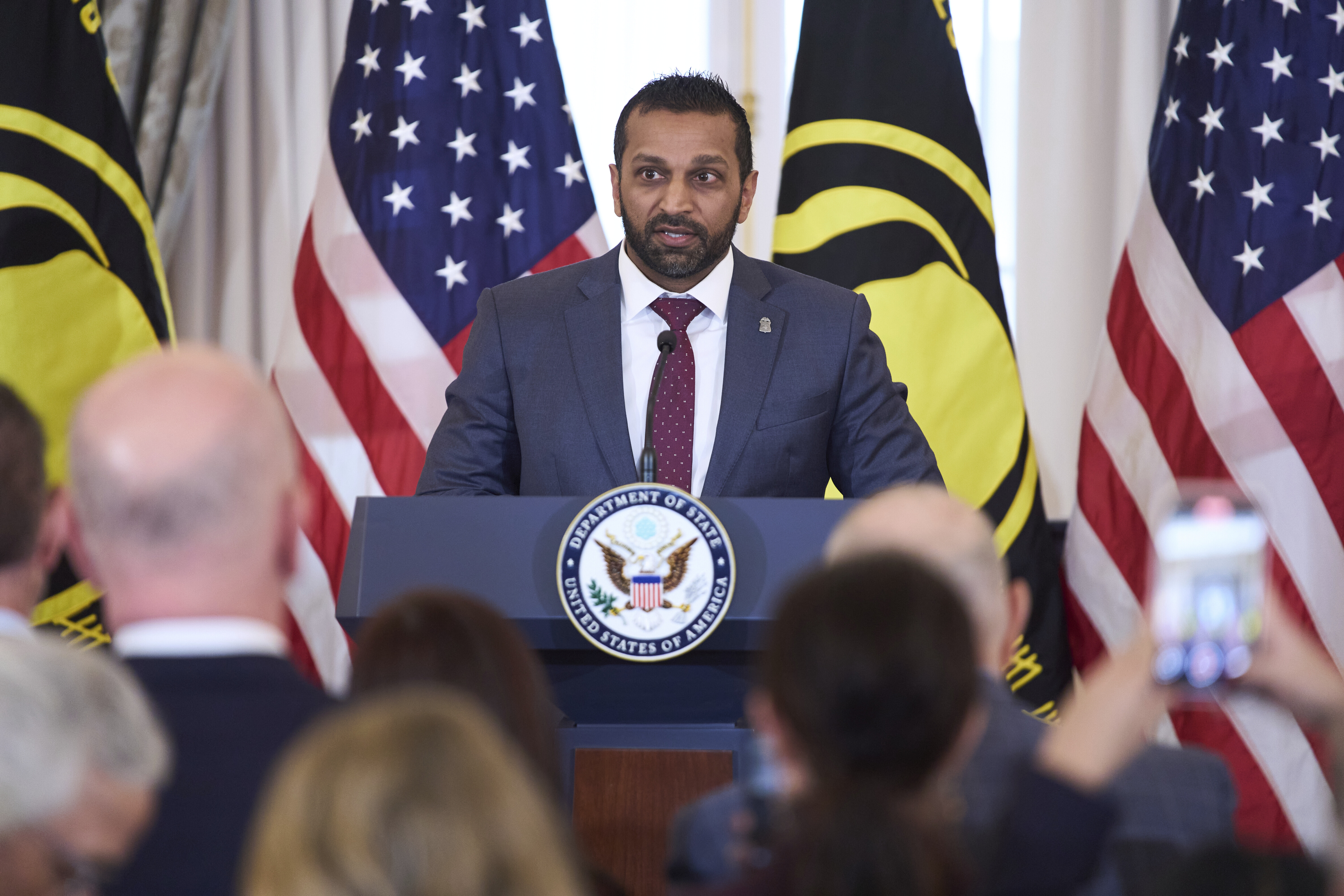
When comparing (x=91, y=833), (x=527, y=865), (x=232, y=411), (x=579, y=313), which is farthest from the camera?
(x=579, y=313)

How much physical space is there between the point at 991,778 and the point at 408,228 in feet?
10.7

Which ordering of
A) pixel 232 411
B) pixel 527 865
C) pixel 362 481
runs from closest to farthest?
pixel 527 865
pixel 232 411
pixel 362 481

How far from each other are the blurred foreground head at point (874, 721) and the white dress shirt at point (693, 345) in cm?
175

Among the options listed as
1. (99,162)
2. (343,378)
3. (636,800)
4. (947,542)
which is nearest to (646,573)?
(636,800)

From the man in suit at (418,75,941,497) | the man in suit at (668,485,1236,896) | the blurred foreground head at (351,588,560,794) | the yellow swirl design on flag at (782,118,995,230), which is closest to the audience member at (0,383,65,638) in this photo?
the blurred foreground head at (351,588,560,794)

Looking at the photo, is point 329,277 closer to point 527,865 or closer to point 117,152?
point 117,152

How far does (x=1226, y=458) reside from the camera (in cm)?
412

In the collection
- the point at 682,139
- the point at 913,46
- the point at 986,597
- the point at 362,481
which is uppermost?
the point at 913,46

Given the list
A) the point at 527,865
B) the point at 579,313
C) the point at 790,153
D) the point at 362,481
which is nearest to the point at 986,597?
the point at 527,865

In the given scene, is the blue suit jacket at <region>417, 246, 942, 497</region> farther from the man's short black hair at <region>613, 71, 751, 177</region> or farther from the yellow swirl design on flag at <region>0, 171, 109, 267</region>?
the yellow swirl design on flag at <region>0, 171, 109, 267</region>

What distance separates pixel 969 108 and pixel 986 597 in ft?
10.0

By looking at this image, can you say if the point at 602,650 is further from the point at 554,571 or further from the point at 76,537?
the point at 76,537

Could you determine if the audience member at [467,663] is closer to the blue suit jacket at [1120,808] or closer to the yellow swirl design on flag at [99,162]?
the blue suit jacket at [1120,808]

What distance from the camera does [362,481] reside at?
443cm
